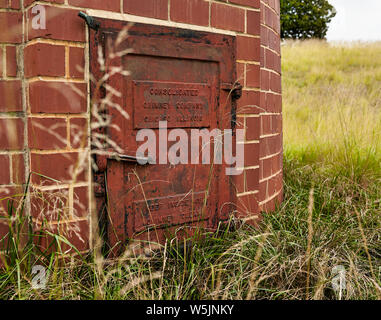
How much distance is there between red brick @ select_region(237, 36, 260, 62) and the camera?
223 cm

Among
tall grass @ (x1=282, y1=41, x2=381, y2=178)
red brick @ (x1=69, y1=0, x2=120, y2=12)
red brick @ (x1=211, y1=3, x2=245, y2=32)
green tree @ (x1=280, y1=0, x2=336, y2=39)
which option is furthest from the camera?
green tree @ (x1=280, y1=0, x2=336, y2=39)

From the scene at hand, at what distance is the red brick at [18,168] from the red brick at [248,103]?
46.0 inches

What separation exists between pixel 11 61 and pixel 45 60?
0.21 metres

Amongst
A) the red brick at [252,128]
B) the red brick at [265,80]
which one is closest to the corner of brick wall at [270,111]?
the red brick at [265,80]

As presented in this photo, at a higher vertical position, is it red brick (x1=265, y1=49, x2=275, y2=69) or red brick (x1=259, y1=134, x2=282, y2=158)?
red brick (x1=265, y1=49, x2=275, y2=69)

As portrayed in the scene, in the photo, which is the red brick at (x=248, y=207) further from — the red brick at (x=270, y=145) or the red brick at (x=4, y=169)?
the red brick at (x=4, y=169)

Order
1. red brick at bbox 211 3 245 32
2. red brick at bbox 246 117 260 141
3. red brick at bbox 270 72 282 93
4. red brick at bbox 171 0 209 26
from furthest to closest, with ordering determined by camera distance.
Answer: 1. red brick at bbox 270 72 282 93
2. red brick at bbox 246 117 260 141
3. red brick at bbox 211 3 245 32
4. red brick at bbox 171 0 209 26

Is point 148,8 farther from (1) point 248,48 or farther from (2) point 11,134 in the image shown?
(2) point 11,134

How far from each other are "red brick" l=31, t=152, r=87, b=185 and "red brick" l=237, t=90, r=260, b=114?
996 millimetres

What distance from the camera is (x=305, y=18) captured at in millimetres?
18109

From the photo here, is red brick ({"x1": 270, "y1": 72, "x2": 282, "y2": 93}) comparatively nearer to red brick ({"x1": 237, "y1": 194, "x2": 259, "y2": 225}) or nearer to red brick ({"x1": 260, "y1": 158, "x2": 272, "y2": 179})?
red brick ({"x1": 260, "y1": 158, "x2": 272, "y2": 179})

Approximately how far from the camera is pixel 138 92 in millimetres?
1824

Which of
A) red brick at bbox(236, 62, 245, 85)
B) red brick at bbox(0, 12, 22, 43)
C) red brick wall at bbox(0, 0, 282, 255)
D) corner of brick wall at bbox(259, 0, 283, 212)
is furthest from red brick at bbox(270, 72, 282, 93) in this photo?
red brick at bbox(0, 12, 22, 43)

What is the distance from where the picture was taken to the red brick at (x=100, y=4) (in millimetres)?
1655
